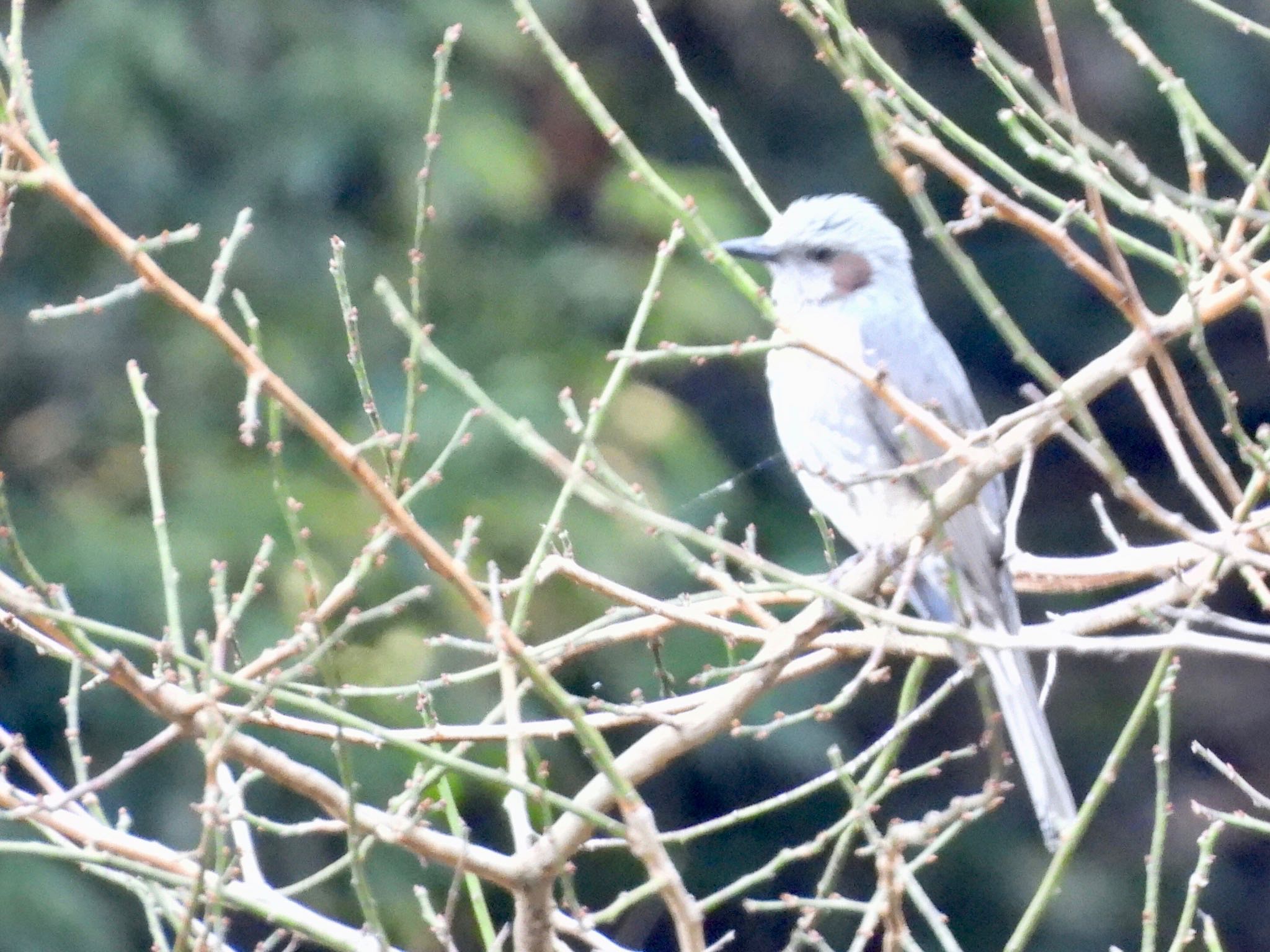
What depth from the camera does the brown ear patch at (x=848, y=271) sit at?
3730 mm

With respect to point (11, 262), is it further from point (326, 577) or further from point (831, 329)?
point (831, 329)

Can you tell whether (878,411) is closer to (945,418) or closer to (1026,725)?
(945,418)

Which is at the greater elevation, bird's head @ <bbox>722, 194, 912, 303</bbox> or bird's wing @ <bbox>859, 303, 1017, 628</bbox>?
bird's head @ <bbox>722, 194, 912, 303</bbox>

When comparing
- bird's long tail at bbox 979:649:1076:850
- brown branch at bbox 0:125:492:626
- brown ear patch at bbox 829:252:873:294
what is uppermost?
brown ear patch at bbox 829:252:873:294

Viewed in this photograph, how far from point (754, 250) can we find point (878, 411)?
1.41 feet

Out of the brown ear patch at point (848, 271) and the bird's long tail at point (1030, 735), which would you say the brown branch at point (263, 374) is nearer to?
the bird's long tail at point (1030, 735)

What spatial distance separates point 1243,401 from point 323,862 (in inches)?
143

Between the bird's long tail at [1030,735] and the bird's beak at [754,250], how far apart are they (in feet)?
3.26

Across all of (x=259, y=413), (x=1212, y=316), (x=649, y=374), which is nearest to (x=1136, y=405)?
(x=649, y=374)

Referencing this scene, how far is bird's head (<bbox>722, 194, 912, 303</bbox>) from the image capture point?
368cm

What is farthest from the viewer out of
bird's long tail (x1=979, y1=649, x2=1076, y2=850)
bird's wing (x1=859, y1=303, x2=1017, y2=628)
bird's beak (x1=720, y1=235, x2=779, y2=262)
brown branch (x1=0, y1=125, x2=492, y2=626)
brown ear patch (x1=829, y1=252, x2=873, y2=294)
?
brown ear patch (x1=829, y1=252, x2=873, y2=294)

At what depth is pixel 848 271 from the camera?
3744 mm

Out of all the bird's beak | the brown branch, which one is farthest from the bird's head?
the brown branch

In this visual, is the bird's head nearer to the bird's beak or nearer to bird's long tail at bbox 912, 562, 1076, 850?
the bird's beak
